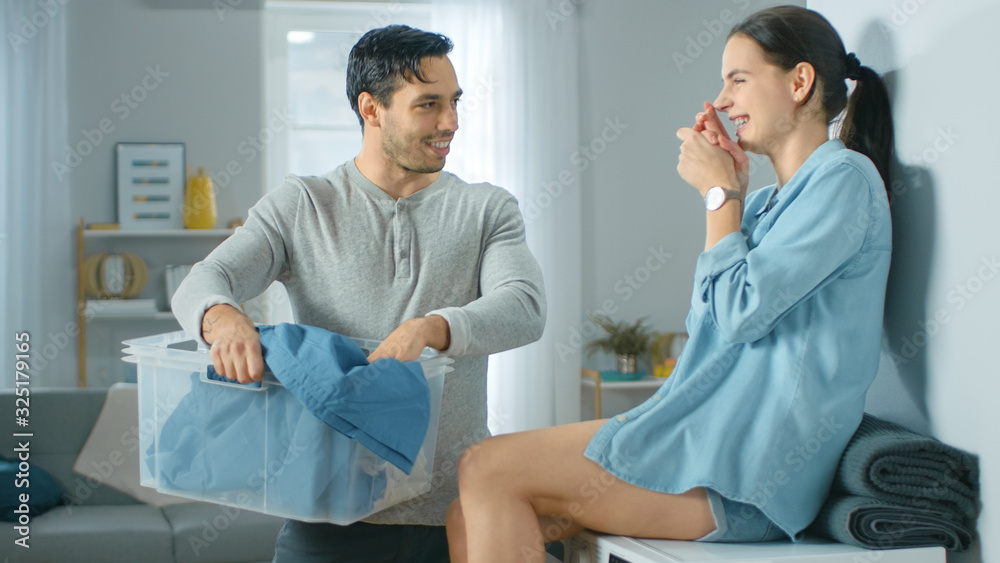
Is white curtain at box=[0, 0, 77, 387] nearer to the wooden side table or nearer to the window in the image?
the window

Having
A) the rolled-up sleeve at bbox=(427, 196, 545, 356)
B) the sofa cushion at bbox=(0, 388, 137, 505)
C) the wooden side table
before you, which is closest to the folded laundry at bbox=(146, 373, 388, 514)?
the rolled-up sleeve at bbox=(427, 196, 545, 356)

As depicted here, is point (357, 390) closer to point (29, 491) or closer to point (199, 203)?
point (29, 491)

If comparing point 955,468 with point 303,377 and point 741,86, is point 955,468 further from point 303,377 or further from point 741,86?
point 303,377

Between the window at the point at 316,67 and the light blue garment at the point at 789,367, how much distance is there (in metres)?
3.31

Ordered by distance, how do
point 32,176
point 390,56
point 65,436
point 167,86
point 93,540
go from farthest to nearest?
1. point 167,86
2. point 32,176
3. point 65,436
4. point 93,540
5. point 390,56

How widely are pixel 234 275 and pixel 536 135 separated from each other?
2939 mm

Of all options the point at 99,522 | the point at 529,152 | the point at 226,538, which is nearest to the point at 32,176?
the point at 99,522

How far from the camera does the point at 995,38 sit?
106 centimetres

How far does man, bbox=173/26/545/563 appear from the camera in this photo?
1374mm

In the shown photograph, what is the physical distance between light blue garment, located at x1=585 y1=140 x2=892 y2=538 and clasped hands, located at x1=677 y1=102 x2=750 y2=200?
118 mm

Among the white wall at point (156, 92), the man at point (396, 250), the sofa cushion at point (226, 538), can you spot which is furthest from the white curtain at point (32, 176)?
the man at point (396, 250)

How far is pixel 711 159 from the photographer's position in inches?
49.4

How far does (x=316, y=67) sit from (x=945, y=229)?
3.55 metres

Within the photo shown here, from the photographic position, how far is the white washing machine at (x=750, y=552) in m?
1.04
